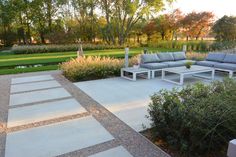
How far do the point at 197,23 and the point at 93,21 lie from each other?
11275 millimetres

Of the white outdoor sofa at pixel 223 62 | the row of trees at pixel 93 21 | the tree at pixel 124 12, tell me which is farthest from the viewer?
the row of trees at pixel 93 21

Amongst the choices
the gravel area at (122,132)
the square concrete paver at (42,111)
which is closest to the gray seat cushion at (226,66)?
the gravel area at (122,132)

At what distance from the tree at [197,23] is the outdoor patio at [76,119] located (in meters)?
16.6

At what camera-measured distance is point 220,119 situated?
2207 mm

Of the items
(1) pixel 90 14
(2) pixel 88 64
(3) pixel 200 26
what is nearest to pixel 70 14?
(1) pixel 90 14

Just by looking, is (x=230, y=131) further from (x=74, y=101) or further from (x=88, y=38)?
(x=88, y=38)

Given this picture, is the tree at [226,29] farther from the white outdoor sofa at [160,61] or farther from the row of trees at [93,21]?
the white outdoor sofa at [160,61]

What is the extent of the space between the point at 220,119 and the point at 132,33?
77.3 feet

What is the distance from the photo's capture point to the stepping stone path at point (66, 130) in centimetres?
246

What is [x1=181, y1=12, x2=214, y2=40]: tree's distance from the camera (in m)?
19.9

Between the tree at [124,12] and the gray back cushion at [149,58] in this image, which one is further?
the tree at [124,12]

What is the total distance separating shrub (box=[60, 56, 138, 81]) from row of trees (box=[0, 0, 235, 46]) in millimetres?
13677

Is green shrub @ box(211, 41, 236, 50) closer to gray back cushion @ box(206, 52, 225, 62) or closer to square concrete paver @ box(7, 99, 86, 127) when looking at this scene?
gray back cushion @ box(206, 52, 225, 62)

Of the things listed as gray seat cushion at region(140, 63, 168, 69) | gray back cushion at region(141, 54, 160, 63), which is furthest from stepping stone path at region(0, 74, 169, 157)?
gray back cushion at region(141, 54, 160, 63)
